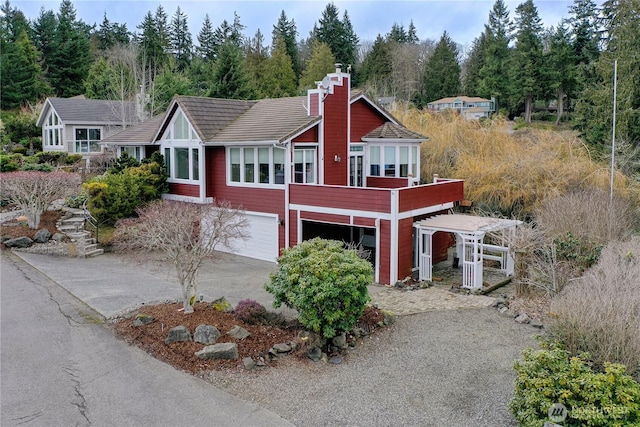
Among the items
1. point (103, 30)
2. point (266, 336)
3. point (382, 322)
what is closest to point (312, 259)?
point (266, 336)

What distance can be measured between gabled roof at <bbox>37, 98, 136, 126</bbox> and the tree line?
2.07 metres

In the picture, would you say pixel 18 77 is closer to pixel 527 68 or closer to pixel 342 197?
pixel 342 197

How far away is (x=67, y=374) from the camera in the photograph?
9.24 metres

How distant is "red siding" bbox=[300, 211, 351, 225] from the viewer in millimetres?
16962

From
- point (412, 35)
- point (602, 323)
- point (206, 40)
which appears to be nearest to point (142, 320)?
point (602, 323)

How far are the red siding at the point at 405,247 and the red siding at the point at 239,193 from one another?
4.60 meters

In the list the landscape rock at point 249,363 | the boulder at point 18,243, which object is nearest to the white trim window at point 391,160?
the landscape rock at point 249,363

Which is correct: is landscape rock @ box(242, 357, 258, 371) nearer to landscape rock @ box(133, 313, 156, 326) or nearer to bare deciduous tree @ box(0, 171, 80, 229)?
landscape rock @ box(133, 313, 156, 326)

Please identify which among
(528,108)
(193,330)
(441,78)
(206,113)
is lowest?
(193,330)

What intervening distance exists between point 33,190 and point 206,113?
735 cm

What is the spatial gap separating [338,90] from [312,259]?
10.7 m

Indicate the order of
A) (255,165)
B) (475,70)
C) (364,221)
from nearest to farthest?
(364,221) < (255,165) < (475,70)

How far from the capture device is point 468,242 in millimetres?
16109

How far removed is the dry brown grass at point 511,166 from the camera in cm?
2061
